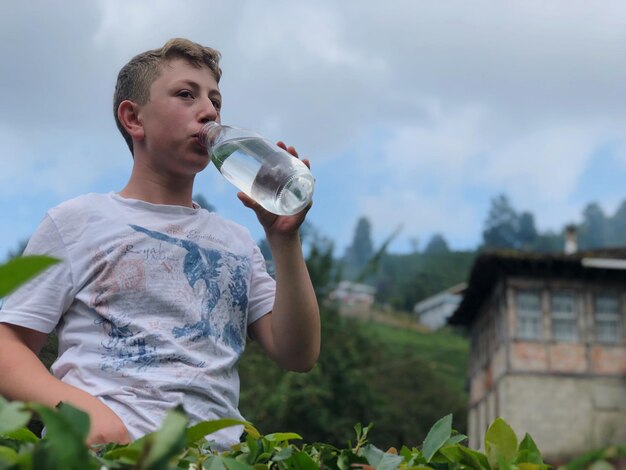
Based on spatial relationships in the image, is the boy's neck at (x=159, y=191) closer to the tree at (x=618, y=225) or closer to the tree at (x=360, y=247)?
the tree at (x=618, y=225)

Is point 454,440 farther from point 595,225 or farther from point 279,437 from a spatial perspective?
point 595,225

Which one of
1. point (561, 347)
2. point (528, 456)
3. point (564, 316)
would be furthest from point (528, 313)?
point (528, 456)

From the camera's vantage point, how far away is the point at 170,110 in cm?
252

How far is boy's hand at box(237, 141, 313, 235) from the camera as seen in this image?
216 cm

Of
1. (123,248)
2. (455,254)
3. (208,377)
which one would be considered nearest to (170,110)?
(123,248)

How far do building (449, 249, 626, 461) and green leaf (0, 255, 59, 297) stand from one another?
23.8m

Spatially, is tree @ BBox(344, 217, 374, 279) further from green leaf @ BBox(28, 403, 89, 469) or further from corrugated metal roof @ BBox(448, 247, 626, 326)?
green leaf @ BBox(28, 403, 89, 469)

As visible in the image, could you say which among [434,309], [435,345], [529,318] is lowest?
[529,318]

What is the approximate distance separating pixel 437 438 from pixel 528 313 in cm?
2449

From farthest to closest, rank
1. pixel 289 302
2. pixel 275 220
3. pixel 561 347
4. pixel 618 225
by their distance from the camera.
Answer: pixel 618 225
pixel 561 347
pixel 289 302
pixel 275 220

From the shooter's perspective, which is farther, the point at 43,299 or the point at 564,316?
the point at 564,316

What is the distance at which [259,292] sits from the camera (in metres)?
2.54

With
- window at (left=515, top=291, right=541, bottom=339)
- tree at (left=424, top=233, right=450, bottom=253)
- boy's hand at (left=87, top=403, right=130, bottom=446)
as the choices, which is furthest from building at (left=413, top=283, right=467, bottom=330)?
boy's hand at (left=87, top=403, right=130, bottom=446)

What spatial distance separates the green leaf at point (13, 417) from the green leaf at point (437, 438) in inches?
20.2
